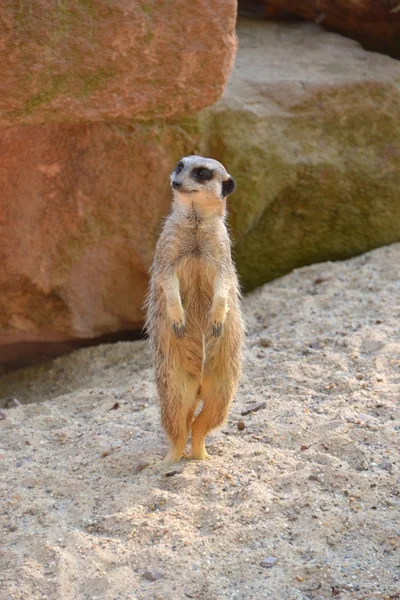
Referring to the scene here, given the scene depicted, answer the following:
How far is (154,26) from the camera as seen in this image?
2941mm

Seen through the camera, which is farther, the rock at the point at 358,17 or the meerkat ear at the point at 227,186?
the rock at the point at 358,17

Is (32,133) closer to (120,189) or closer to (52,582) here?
(120,189)

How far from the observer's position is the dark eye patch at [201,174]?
258 centimetres

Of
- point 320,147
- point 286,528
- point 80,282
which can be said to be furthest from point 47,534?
point 320,147

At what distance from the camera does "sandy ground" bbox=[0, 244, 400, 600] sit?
2.02 meters

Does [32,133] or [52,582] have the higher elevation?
[32,133]

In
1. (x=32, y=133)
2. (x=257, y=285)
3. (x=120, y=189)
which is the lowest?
(x=257, y=285)

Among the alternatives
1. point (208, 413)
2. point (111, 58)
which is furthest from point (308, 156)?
point (208, 413)

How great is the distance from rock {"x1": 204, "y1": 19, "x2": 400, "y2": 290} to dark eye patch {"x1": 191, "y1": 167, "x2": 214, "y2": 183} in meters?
1.31

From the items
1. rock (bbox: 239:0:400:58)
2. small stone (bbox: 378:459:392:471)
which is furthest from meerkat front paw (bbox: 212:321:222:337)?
rock (bbox: 239:0:400:58)

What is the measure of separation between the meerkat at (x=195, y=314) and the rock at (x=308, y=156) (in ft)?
4.23

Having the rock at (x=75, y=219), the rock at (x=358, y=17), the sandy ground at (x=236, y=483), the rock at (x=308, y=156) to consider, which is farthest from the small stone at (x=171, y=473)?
the rock at (x=358, y=17)

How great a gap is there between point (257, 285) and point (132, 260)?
70 centimetres

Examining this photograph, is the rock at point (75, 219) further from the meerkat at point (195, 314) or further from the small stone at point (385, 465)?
the small stone at point (385, 465)
